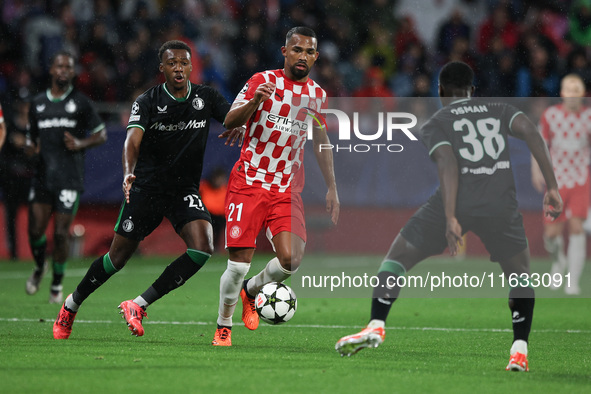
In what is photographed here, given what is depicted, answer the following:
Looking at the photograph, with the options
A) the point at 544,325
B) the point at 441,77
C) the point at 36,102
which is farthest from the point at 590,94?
the point at 441,77

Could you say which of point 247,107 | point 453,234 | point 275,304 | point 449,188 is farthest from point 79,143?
point 453,234

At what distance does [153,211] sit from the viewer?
7.41m

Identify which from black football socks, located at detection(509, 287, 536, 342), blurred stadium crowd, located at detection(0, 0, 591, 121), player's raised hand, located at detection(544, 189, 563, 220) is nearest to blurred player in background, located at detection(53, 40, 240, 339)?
black football socks, located at detection(509, 287, 536, 342)

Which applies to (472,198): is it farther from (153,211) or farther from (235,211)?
(153,211)

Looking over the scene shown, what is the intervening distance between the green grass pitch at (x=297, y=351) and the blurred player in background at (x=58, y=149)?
81 cm

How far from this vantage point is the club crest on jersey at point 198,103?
7.50 m

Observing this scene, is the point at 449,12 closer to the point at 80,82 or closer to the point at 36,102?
the point at 80,82

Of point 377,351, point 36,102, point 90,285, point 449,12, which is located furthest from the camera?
point 449,12

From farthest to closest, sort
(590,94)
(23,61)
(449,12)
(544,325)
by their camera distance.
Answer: (449,12), (23,61), (590,94), (544,325)

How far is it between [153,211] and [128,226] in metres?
0.23

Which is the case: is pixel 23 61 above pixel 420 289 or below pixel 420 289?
above

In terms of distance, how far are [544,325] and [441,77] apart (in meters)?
3.50

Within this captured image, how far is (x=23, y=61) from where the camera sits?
16.7 m

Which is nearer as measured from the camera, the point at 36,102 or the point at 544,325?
the point at 544,325
